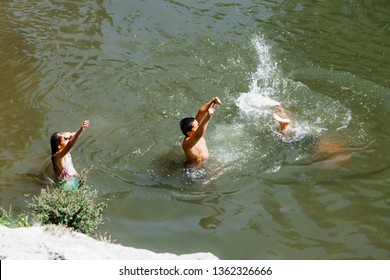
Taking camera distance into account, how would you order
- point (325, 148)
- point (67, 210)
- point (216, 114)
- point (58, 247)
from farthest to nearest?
point (216, 114) < point (325, 148) < point (67, 210) < point (58, 247)

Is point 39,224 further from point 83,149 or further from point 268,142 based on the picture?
point 268,142

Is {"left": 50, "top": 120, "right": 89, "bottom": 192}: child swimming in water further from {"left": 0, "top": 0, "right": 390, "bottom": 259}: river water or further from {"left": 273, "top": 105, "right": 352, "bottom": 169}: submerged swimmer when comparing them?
{"left": 273, "top": 105, "right": 352, "bottom": 169}: submerged swimmer

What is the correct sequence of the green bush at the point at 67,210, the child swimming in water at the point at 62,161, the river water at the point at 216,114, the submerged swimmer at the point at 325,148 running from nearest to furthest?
the green bush at the point at 67,210 → the river water at the point at 216,114 → the child swimming in water at the point at 62,161 → the submerged swimmer at the point at 325,148

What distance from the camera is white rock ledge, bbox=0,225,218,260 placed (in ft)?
15.7

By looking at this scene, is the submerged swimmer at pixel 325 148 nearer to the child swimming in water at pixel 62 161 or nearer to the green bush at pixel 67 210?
the child swimming in water at pixel 62 161

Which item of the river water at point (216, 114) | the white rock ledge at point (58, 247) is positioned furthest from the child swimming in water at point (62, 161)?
the white rock ledge at point (58, 247)

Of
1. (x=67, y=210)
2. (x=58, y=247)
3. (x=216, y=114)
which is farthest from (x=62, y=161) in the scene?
(x=216, y=114)

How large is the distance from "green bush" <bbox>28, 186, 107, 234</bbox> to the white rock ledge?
0.74ft

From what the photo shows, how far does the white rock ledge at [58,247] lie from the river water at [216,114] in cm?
103

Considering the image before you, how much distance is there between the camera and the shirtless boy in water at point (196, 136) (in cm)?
699

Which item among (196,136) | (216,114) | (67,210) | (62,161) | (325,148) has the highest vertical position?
(196,136)

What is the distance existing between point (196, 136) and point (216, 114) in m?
1.93

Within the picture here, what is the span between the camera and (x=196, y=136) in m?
7.04

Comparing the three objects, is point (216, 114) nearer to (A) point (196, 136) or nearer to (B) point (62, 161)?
(A) point (196, 136)
